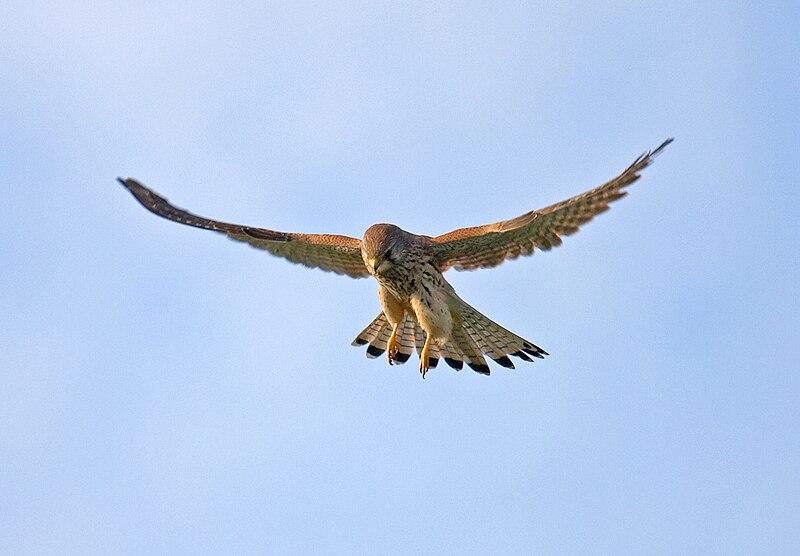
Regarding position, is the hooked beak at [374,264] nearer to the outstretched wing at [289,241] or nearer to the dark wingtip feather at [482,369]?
the outstretched wing at [289,241]

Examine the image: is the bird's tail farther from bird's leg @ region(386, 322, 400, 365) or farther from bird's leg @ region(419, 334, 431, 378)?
bird's leg @ region(419, 334, 431, 378)

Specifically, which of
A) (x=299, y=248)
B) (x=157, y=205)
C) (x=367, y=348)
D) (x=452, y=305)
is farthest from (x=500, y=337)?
(x=157, y=205)

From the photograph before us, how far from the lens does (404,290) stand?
13.1 meters

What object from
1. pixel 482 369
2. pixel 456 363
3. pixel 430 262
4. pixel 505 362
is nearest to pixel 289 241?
pixel 430 262

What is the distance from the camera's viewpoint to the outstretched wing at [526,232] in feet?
39.2

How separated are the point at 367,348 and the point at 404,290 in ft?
4.36

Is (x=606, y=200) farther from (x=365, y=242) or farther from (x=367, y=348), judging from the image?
(x=367, y=348)

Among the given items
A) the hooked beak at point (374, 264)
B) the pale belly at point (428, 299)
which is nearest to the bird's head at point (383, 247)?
the hooked beak at point (374, 264)

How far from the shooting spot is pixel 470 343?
13547 millimetres

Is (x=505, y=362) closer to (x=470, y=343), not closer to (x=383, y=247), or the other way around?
(x=470, y=343)

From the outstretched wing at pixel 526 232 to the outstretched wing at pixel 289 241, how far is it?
3.76ft

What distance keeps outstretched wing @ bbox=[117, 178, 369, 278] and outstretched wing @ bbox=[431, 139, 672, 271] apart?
1146 mm

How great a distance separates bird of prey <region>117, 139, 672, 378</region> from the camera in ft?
41.2

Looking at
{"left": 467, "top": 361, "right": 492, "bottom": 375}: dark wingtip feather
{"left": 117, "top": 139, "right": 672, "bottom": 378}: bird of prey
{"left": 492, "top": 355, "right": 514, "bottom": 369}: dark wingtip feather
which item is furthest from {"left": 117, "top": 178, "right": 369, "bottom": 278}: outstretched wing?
{"left": 492, "top": 355, "right": 514, "bottom": 369}: dark wingtip feather
